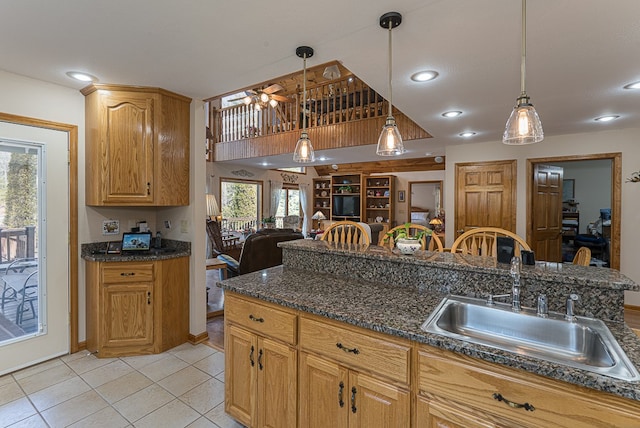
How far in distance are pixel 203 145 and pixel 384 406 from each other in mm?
2828

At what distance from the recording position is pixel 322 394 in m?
1.48

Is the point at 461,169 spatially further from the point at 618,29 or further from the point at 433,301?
the point at 433,301

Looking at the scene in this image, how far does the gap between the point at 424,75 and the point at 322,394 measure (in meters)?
2.30

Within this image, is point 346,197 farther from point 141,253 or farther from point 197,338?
point 141,253

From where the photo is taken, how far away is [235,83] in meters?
2.70

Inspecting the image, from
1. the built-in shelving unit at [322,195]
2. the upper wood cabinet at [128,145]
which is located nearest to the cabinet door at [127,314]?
the upper wood cabinet at [128,145]

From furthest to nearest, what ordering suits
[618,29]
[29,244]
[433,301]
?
[29,244] → [618,29] → [433,301]

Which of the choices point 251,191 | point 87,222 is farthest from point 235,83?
point 251,191

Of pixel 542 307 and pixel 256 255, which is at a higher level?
pixel 542 307

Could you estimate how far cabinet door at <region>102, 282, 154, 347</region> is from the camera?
8.91 ft

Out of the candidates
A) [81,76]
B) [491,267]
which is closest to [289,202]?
[81,76]

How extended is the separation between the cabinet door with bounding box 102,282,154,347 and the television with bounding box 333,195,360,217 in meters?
7.24

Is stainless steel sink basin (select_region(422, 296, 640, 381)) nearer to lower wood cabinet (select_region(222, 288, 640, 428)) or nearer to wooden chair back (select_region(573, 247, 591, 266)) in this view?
lower wood cabinet (select_region(222, 288, 640, 428))

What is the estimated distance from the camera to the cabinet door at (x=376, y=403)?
126 centimetres
